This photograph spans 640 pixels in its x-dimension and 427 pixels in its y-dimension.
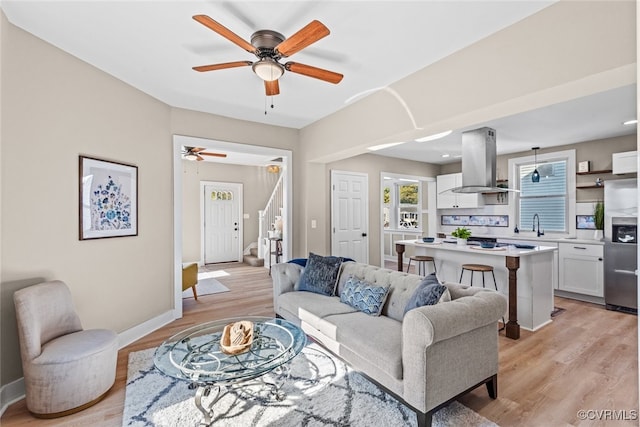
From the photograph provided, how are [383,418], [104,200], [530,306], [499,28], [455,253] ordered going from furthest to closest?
[455,253]
[530,306]
[104,200]
[499,28]
[383,418]

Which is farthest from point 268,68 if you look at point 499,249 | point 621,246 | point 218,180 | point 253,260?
point 218,180

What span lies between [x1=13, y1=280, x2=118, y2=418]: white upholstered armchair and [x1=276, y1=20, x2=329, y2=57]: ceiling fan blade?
Result: 2.50 m

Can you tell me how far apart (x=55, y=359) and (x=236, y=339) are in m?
1.21

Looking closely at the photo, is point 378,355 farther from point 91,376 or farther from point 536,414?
point 91,376

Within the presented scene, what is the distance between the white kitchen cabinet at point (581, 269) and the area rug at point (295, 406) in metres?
3.97

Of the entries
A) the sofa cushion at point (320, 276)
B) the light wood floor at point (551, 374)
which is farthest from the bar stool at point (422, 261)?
the sofa cushion at point (320, 276)

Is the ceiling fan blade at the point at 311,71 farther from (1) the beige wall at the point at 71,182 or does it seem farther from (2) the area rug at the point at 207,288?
(2) the area rug at the point at 207,288

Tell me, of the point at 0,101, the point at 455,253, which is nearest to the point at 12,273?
the point at 0,101

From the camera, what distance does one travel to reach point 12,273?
2.31 meters

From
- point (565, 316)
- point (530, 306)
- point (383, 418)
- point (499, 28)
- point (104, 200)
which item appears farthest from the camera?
point (565, 316)

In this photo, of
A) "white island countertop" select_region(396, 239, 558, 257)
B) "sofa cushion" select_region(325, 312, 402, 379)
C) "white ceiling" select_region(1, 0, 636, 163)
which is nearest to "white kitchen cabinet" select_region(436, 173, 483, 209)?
"white island countertop" select_region(396, 239, 558, 257)

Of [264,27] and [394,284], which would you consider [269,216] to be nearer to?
A: [394,284]

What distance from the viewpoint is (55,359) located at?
206cm

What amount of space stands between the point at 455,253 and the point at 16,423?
4.68 meters
